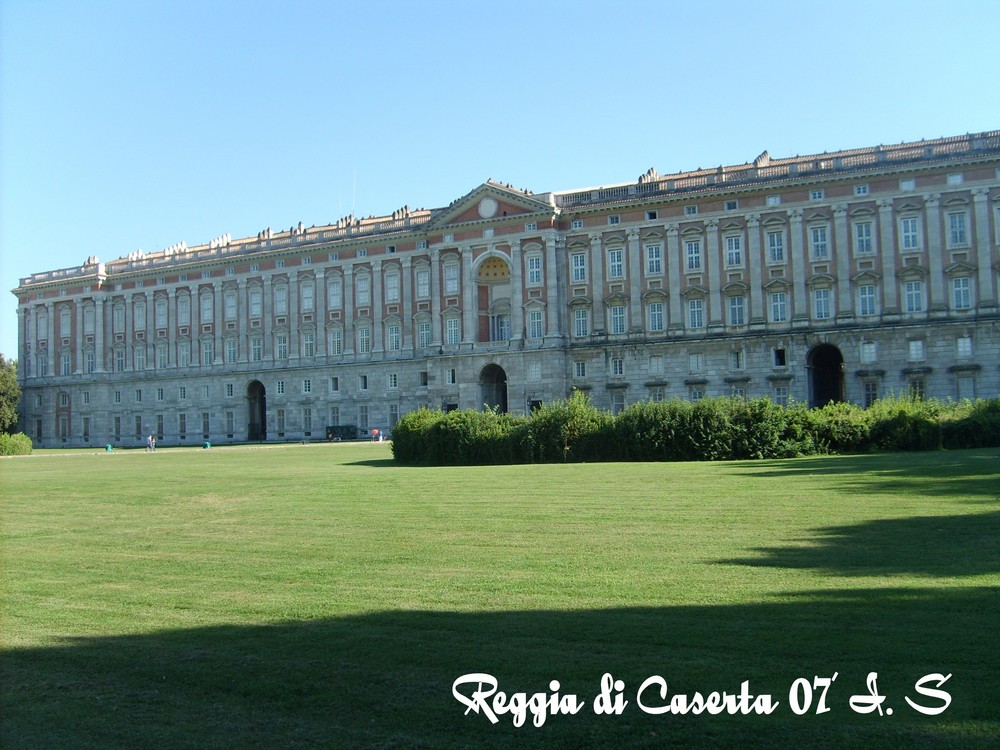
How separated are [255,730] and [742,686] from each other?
3690 millimetres

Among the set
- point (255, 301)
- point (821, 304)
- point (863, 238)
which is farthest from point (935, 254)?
point (255, 301)

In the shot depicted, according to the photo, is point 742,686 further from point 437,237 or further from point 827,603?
point 437,237

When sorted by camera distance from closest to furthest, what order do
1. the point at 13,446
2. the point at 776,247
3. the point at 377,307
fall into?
the point at 13,446 < the point at 776,247 < the point at 377,307

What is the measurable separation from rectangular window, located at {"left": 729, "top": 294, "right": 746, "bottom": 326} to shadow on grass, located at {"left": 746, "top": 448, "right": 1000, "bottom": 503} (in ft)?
125

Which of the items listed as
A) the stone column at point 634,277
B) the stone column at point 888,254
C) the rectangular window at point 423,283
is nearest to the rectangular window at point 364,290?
the rectangular window at point 423,283

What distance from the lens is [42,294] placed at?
3944 inches

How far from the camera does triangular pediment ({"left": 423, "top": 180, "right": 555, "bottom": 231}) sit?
73.8 meters

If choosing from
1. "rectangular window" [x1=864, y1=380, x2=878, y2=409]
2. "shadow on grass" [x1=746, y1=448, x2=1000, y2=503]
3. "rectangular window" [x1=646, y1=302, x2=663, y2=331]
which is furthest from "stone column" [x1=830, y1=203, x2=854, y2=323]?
"shadow on grass" [x1=746, y1=448, x2=1000, y2=503]

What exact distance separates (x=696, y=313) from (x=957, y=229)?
18.3m

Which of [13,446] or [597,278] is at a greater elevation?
[597,278]

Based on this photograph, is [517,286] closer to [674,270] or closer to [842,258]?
[674,270]

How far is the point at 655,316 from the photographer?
7088 centimetres

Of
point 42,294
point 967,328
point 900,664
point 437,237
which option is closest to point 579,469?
point 900,664

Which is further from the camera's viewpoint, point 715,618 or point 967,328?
point 967,328
